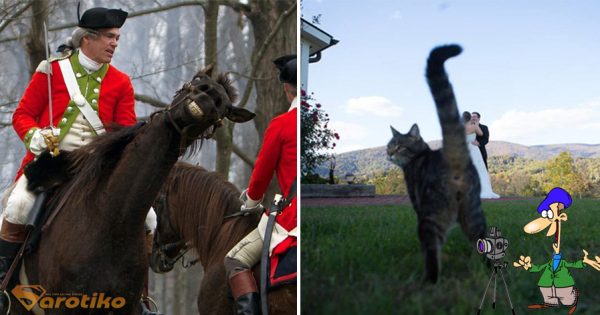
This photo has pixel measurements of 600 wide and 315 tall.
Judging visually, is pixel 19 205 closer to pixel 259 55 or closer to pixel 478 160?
pixel 478 160

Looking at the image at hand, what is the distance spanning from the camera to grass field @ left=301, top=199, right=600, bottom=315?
265 centimetres

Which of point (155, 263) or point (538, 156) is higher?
point (538, 156)

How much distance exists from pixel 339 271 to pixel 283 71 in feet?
3.16

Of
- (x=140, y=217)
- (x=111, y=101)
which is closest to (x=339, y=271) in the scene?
(x=140, y=217)

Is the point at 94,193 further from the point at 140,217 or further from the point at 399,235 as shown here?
the point at 399,235

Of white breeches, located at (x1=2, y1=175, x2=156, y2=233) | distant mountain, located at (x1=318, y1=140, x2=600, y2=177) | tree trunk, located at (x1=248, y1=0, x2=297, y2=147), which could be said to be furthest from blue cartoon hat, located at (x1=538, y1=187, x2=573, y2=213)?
tree trunk, located at (x1=248, y1=0, x2=297, y2=147)

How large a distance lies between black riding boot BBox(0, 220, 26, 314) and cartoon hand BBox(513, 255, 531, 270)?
7.08ft

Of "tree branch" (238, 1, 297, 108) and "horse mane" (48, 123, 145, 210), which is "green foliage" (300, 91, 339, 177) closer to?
"horse mane" (48, 123, 145, 210)

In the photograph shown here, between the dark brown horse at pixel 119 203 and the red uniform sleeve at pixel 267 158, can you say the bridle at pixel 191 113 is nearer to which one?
the dark brown horse at pixel 119 203

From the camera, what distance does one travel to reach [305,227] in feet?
8.96

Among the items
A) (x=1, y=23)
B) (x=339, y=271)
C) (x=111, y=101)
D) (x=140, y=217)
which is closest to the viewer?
(x=339, y=271)

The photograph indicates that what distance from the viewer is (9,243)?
316cm

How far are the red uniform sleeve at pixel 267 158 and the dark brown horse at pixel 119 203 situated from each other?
0.15m

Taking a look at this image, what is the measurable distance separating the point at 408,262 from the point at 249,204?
2.88 feet
